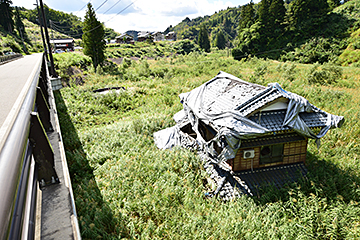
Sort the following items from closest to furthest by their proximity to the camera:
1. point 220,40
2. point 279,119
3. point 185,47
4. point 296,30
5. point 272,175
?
point 279,119
point 272,175
point 296,30
point 185,47
point 220,40

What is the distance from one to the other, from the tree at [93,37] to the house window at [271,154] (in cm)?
2657

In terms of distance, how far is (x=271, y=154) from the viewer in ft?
25.5

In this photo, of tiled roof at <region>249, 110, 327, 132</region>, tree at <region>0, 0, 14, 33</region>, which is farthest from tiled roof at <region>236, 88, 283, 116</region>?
tree at <region>0, 0, 14, 33</region>

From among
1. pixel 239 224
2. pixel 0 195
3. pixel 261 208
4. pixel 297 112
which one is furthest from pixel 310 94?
pixel 0 195

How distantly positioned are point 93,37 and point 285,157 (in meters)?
28.8

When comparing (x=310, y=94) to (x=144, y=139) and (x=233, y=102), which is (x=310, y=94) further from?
(x=144, y=139)

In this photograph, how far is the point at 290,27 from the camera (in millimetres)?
43188

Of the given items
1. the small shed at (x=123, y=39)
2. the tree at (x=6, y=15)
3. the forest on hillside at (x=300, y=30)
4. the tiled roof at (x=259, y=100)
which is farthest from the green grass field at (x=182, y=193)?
the small shed at (x=123, y=39)

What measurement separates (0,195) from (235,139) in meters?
6.18

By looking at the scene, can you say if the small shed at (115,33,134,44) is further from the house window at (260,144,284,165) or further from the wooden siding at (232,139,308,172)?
the wooden siding at (232,139,308,172)

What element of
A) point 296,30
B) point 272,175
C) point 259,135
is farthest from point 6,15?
point 296,30

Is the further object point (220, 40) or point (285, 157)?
point (220, 40)

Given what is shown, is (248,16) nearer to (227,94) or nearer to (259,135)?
(227,94)

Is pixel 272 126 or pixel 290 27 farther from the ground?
pixel 290 27
